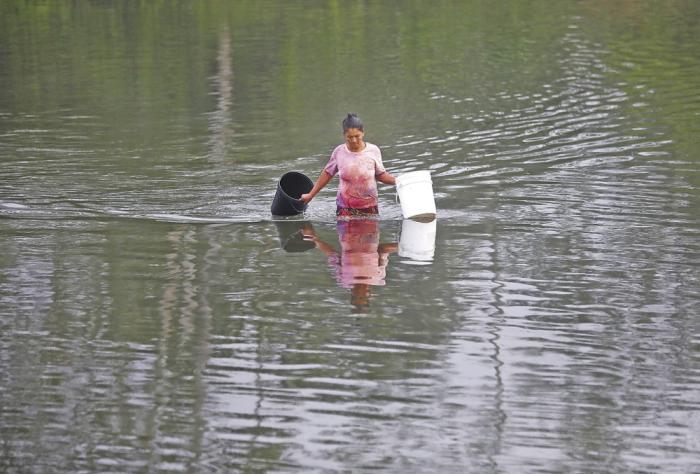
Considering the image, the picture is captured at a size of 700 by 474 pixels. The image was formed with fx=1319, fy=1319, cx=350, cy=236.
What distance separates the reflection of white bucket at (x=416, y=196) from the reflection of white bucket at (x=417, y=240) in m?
0.10

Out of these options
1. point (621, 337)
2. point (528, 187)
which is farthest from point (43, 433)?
point (528, 187)

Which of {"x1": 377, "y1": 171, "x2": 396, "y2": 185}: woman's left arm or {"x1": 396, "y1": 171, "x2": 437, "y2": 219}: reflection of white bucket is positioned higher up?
{"x1": 377, "y1": 171, "x2": 396, "y2": 185}: woman's left arm

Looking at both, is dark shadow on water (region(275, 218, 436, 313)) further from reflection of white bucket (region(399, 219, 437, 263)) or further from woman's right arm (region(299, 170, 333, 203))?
woman's right arm (region(299, 170, 333, 203))

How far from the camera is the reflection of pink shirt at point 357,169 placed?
432 inches

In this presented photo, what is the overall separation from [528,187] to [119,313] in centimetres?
551

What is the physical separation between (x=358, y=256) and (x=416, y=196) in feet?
3.99

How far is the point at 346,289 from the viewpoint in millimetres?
9273

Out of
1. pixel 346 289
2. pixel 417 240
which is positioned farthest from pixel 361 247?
pixel 346 289

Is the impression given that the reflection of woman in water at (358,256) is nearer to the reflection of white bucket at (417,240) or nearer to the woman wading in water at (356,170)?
the reflection of white bucket at (417,240)

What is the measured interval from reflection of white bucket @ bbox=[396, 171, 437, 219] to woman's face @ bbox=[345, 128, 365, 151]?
1.61ft

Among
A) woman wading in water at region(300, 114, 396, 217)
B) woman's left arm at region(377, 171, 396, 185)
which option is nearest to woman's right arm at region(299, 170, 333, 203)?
woman wading in water at region(300, 114, 396, 217)

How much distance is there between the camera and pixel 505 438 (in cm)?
634

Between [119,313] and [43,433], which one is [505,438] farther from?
[119,313]

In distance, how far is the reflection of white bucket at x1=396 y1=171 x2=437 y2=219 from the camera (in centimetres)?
1119
